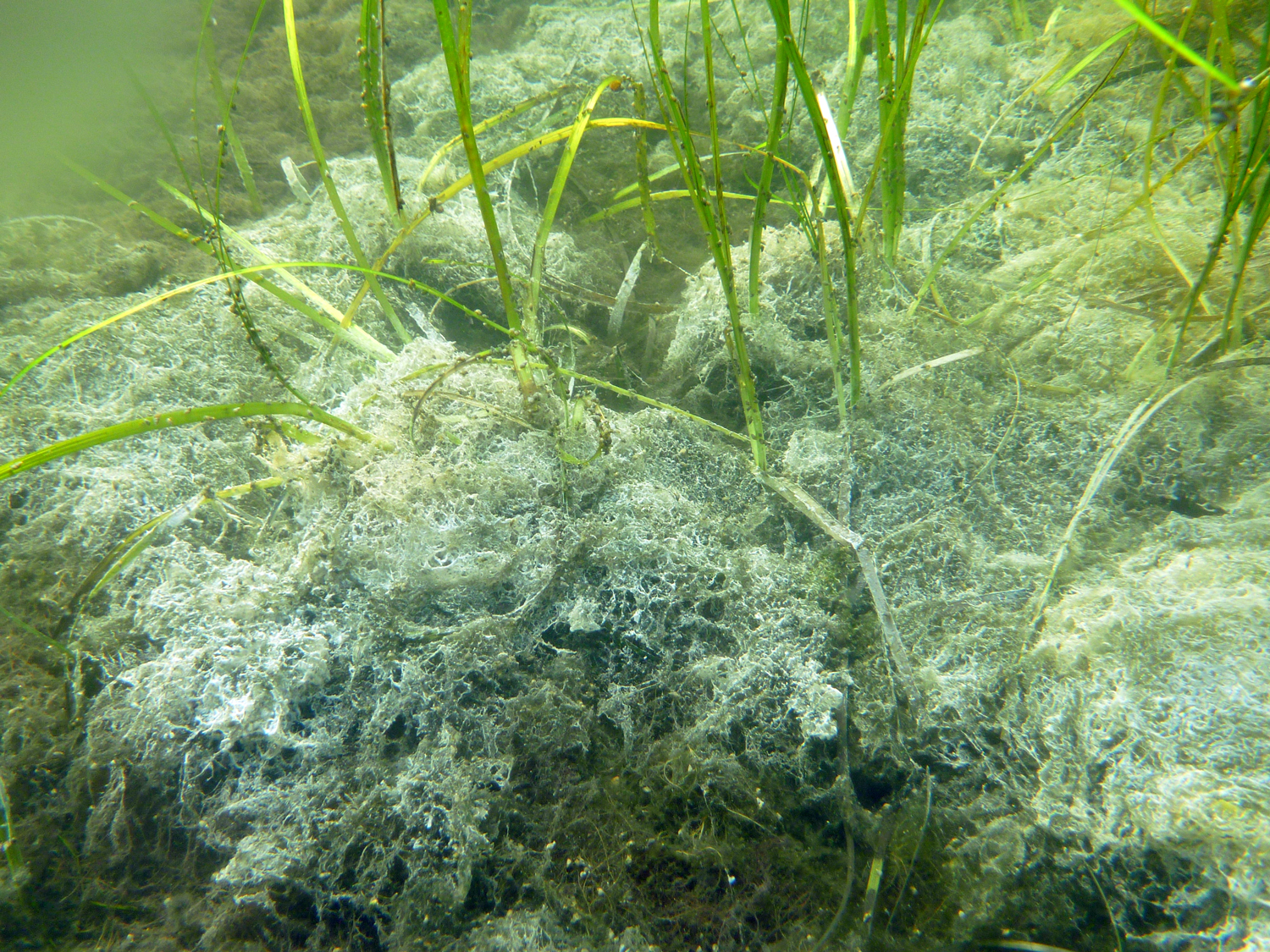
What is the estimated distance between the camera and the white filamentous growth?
178 cm

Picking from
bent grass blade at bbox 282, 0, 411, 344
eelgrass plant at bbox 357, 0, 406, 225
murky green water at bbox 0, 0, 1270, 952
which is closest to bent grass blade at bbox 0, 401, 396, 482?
murky green water at bbox 0, 0, 1270, 952

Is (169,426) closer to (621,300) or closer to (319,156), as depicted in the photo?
(319,156)

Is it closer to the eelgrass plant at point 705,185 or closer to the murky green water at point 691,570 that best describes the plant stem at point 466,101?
the murky green water at point 691,570

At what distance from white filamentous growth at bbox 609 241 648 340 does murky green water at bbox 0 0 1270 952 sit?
0.06ft

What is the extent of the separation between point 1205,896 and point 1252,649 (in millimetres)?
400

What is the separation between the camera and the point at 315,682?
1.13 meters

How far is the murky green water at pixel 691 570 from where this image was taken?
3.05ft

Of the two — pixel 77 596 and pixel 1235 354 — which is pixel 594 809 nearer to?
pixel 77 596

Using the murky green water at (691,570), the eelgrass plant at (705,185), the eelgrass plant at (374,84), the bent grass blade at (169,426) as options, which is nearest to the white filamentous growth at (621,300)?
the murky green water at (691,570)

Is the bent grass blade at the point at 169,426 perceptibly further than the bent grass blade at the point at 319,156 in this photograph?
No

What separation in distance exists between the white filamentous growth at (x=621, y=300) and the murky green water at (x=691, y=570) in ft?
0.06

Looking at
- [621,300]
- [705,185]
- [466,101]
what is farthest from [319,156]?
[705,185]

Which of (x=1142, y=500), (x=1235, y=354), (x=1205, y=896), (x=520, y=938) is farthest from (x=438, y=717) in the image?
(x=1235, y=354)

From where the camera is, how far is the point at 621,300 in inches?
70.0
